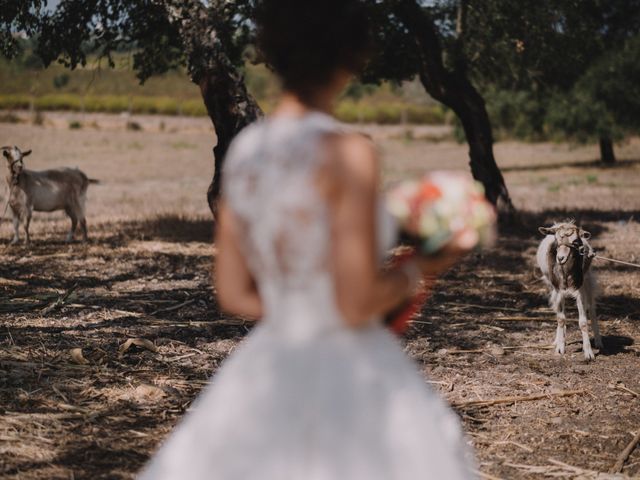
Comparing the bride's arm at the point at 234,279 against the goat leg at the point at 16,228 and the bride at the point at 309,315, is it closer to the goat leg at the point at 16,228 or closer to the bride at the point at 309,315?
the bride at the point at 309,315

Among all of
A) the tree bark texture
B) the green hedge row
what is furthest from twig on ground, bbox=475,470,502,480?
the green hedge row

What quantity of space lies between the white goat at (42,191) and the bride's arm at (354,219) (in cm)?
1242

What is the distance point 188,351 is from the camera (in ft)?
24.8

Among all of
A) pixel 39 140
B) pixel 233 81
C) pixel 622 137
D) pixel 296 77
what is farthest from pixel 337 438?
pixel 39 140

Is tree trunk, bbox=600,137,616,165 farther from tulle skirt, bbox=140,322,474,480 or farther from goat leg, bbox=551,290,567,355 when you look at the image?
tulle skirt, bbox=140,322,474,480

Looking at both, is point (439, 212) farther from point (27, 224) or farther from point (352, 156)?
point (27, 224)

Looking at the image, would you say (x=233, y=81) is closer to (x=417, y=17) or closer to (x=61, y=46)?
(x=61, y=46)

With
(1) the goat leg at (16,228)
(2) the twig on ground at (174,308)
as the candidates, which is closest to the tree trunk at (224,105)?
→ (2) the twig on ground at (174,308)

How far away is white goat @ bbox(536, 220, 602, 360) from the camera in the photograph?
7.74 metres

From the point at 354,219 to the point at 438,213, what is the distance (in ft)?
1.84

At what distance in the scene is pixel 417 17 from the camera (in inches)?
612

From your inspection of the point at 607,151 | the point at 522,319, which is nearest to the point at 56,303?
the point at 522,319

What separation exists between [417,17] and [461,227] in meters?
13.6

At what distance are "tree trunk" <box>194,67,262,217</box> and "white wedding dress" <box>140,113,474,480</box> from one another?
390 inches
